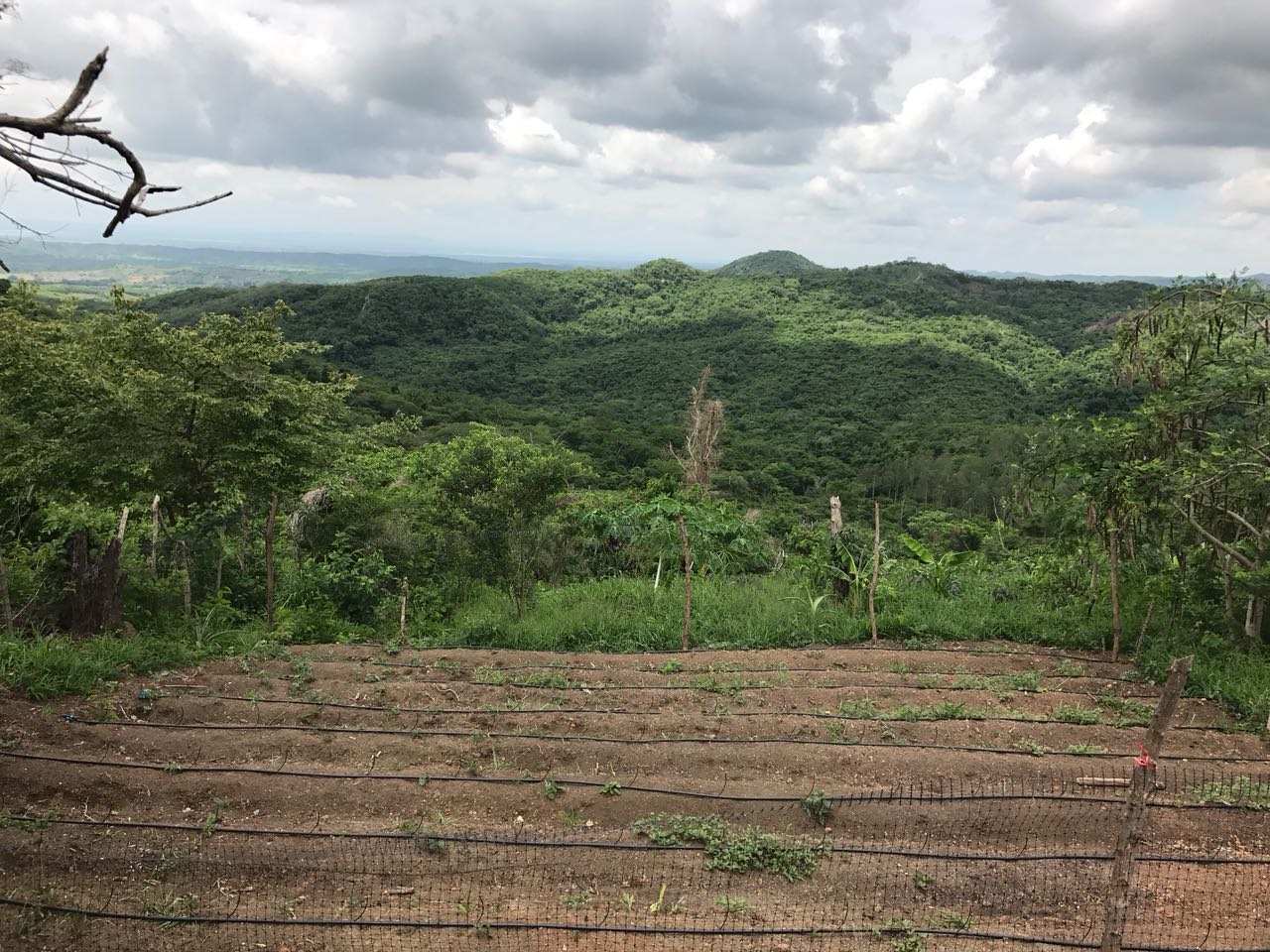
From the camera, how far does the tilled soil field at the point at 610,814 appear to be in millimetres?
3844

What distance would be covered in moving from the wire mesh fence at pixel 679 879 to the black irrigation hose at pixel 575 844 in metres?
0.01

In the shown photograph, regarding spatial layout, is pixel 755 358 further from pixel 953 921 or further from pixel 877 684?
pixel 953 921

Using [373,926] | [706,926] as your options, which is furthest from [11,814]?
[706,926]

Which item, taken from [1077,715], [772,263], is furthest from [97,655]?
[772,263]

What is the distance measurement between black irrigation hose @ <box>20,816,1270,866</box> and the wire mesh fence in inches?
0.5

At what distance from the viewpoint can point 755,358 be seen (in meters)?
71.6

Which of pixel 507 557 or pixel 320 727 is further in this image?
pixel 507 557

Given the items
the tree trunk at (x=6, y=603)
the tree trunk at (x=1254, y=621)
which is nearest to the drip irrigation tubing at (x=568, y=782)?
the tree trunk at (x=6, y=603)

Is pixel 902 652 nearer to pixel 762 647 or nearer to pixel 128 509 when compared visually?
pixel 762 647

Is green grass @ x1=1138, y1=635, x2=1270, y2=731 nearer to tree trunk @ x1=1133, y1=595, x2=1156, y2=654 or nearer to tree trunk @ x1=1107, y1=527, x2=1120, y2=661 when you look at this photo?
tree trunk @ x1=1133, y1=595, x2=1156, y2=654

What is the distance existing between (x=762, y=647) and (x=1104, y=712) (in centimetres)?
288

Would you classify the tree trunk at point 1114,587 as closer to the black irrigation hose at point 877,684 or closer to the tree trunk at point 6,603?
the black irrigation hose at point 877,684

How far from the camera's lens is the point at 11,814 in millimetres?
4473

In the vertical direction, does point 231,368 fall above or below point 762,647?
above
